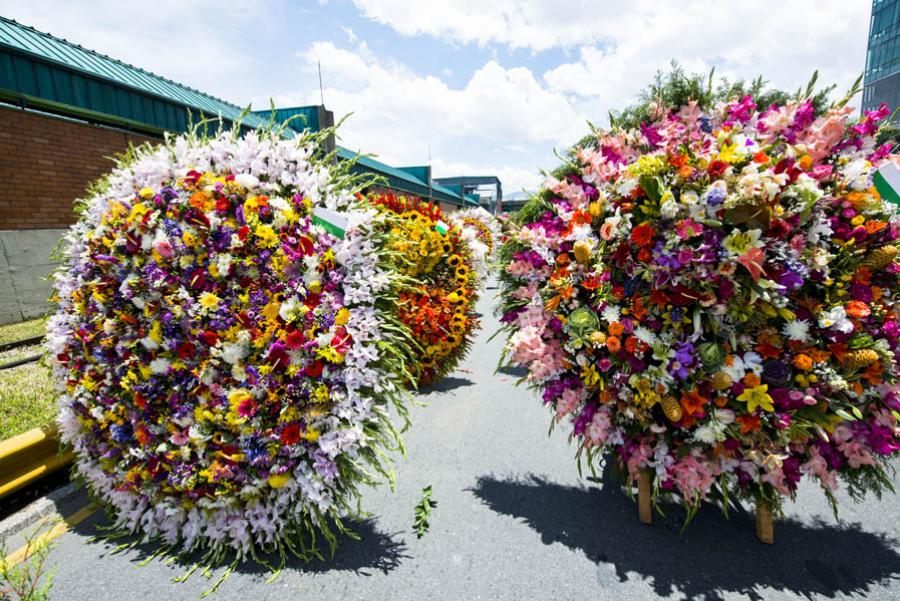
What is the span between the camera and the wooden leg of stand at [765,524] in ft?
9.78

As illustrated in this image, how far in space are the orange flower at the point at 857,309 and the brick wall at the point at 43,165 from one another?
11.7 m

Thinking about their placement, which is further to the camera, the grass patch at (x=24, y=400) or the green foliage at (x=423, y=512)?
the grass patch at (x=24, y=400)

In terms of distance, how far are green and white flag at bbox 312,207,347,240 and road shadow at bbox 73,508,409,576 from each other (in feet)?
6.54

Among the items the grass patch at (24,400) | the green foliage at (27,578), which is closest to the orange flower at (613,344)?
the green foliage at (27,578)

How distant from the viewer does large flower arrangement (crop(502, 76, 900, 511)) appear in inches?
98.0

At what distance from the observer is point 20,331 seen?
740 centimetres

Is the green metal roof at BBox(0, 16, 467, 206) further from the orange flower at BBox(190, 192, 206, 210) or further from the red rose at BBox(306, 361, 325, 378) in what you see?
the red rose at BBox(306, 361, 325, 378)

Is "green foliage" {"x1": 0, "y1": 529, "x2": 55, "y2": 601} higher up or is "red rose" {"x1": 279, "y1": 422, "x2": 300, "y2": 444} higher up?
"red rose" {"x1": 279, "y1": 422, "x2": 300, "y2": 444}

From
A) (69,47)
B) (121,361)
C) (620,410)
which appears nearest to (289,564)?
(121,361)

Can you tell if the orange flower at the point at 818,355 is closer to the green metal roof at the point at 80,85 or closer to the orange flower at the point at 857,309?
the orange flower at the point at 857,309

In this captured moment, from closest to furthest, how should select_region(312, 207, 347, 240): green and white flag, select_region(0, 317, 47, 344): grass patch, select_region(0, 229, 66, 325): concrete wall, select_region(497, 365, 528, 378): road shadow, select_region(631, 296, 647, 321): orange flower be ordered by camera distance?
select_region(631, 296, 647, 321): orange flower
select_region(312, 207, 347, 240): green and white flag
select_region(0, 317, 47, 344): grass patch
select_region(497, 365, 528, 378): road shadow
select_region(0, 229, 66, 325): concrete wall

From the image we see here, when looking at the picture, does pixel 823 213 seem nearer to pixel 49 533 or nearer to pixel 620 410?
pixel 620 410

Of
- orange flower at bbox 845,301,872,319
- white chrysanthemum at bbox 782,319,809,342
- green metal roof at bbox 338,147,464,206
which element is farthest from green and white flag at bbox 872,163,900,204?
green metal roof at bbox 338,147,464,206

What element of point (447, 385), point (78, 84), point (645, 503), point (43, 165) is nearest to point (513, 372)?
point (447, 385)
